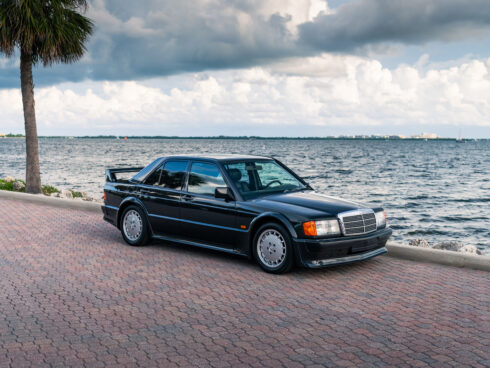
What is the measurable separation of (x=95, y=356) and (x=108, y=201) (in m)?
5.37

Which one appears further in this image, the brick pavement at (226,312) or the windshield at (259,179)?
the windshield at (259,179)

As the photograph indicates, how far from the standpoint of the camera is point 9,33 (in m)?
16.0

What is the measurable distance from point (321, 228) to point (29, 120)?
44.8 ft

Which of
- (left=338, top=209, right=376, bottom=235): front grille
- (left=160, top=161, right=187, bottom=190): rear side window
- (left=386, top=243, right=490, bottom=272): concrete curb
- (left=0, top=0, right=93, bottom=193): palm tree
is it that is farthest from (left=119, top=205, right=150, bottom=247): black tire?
(left=0, top=0, right=93, bottom=193): palm tree

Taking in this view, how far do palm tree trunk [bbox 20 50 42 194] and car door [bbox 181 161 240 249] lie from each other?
36.1 ft

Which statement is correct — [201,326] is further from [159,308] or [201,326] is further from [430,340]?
[430,340]

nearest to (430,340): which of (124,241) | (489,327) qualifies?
(489,327)

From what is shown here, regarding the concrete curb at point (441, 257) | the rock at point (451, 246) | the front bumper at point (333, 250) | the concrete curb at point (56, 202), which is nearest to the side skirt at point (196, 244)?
the front bumper at point (333, 250)

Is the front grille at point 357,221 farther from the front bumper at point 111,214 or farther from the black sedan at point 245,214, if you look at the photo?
the front bumper at point 111,214

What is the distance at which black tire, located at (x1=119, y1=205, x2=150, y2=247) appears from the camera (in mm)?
8906

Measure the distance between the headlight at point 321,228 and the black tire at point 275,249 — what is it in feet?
0.92

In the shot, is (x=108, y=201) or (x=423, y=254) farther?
(x=108, y=201)

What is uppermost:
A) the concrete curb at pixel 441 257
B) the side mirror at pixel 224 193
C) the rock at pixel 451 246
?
the side mirror at pixel 224 193

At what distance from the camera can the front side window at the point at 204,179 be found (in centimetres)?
802
